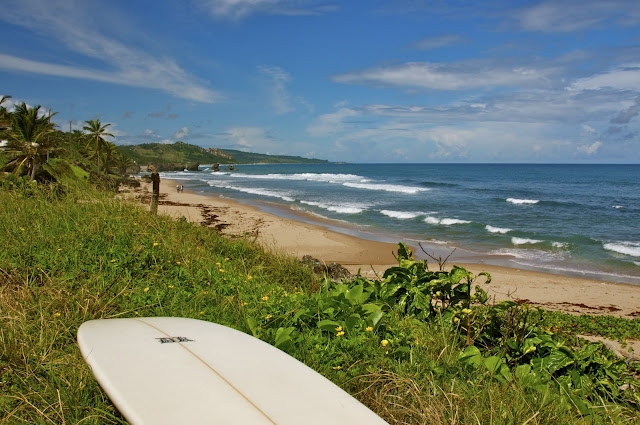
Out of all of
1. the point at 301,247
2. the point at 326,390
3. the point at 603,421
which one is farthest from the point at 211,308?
the point at 301,247

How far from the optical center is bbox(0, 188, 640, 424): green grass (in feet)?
8.89

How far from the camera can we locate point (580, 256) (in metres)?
15.9

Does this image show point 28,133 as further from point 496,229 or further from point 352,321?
point 352,321

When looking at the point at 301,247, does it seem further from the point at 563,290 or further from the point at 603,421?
the point at 603,421

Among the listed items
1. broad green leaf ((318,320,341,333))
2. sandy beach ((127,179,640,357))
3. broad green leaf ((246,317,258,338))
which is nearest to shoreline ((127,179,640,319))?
sandy beach ((127,179,640,357))

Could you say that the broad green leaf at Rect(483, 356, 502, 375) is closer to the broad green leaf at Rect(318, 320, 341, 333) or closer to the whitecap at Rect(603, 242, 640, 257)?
the broad green leaf at Rect(318, 320, 341, 333)

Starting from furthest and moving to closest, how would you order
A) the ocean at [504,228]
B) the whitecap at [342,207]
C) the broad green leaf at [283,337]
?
1. the whitecap at [342,207]
2. the ocean at [504,228]
3. the broad green leaf at [283,337]

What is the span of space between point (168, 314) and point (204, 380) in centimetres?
169

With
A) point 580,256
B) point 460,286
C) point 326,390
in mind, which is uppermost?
point 460,286

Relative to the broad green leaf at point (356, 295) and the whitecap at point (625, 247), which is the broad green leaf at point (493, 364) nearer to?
the broad green leaf at point (356, 295)

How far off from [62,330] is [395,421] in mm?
2507

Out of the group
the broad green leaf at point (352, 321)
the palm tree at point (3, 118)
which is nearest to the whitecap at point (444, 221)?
the broad green leaf at point (352, 321)

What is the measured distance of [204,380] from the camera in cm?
253

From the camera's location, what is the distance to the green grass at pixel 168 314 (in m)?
2.71
